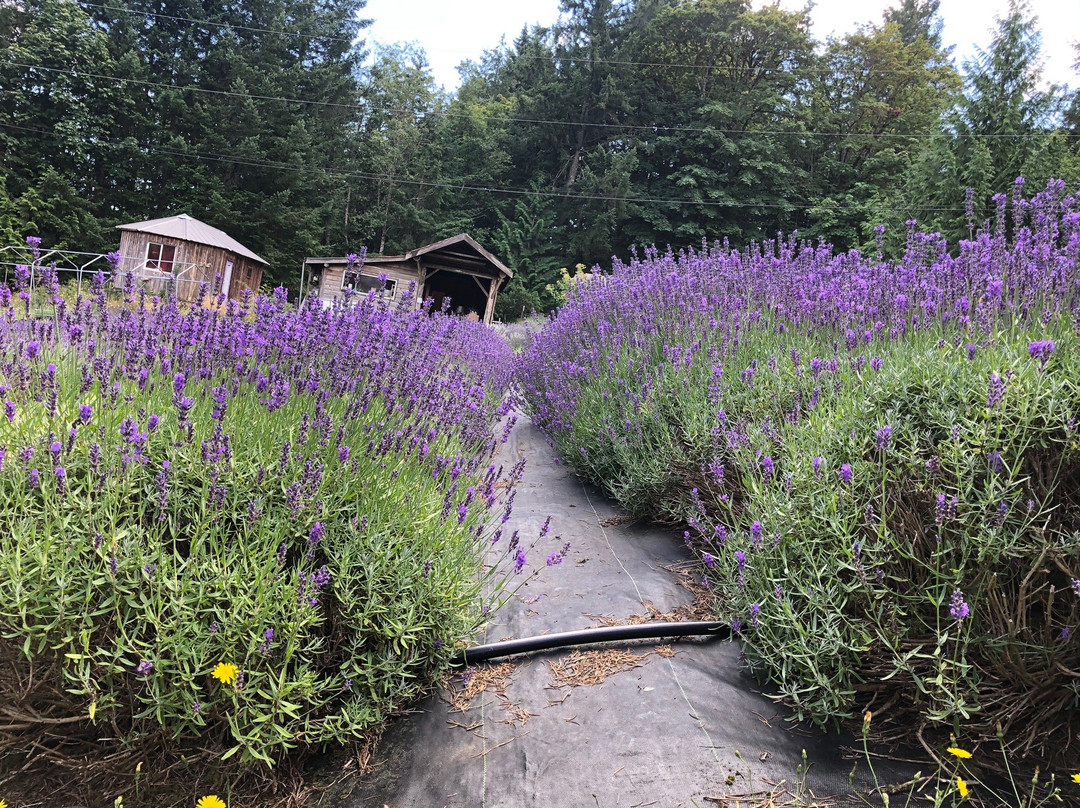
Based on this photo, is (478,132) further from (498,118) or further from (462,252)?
(462,252)

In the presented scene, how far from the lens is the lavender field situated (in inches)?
59.4

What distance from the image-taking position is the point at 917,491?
184 centimetres

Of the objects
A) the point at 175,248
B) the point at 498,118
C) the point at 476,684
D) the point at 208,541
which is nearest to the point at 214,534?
the point at 208,541

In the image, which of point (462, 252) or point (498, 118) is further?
point (498, 118)

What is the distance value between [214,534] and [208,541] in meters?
0.26

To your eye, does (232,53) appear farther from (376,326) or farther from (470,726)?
(470,726)

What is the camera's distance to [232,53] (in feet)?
102

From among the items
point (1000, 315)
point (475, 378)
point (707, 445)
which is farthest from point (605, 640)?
point (475, 378)

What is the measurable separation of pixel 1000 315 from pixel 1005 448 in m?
1.17

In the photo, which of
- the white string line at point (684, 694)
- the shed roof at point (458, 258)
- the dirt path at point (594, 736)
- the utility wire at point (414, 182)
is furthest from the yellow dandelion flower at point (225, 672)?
the utility wire at point (414, 182)

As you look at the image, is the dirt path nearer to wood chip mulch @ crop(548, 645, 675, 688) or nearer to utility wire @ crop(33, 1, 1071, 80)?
wood chip mulch @ crop(548, 645, 675, 688)

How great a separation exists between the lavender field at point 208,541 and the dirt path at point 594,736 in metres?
0.19

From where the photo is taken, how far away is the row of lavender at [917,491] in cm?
160

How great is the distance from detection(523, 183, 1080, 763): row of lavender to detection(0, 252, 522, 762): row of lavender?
109cm
